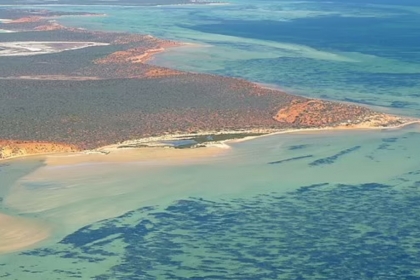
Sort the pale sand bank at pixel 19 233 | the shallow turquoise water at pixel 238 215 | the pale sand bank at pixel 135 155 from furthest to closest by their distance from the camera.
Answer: the pale sand bank at pixel 135 155 < the pale sand bank at pixel 19 233 < the shallow turquoise water at pixel 238 215

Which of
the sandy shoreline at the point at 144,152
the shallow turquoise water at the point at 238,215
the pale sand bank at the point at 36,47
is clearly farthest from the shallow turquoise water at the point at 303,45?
the shallow turquoise water at the point at 238,215

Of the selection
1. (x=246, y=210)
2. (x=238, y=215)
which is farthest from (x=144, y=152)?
(x=238, y=215)

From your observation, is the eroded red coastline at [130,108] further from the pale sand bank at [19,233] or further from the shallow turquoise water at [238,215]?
the pale sand bank at [19,233]

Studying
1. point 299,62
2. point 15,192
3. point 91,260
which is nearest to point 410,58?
point 299,62

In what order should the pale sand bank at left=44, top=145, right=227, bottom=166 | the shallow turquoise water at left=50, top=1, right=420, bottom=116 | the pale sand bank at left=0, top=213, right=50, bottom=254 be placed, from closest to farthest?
the pale sand bank at left=0, top=213, right=50, bottom=254 < the pale sand bank at left=44, top=145, right=227, bottom=166 < the shallow turquoise water at left=50, top=1, right=420, bottom=116

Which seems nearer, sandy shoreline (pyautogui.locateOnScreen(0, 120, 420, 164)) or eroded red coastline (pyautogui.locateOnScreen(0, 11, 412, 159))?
sandy shoreline (pyautogui.locateOnScreen(0, 120, 420, 164))

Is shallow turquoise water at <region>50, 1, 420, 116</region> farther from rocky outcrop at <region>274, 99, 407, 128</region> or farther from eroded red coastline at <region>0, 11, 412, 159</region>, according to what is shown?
eroded red coastline at <region>0, 11, 412, 159</region>

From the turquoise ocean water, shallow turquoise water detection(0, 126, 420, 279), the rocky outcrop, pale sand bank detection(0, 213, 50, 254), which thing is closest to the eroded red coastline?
the rocky outcrop
